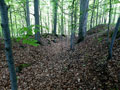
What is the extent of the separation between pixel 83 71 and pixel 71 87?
3.86 feet

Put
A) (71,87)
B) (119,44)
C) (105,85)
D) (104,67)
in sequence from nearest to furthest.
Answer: (105,85), (71,87), (104,67), (119,44)

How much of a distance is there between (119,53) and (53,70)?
4.19 meters

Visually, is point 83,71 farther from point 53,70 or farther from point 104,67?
point 53,70

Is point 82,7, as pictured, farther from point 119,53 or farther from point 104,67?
point 104,67

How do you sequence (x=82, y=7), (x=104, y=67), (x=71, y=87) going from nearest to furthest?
(x=71, y=87)
(x=104, y=67)
(x=82, y=7)

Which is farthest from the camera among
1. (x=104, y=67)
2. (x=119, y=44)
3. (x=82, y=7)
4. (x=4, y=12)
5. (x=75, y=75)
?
(x=82, y=7)

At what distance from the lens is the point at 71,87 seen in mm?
3820

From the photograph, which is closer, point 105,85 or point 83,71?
point 105,85

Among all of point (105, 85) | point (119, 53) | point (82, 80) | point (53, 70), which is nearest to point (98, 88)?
point (105, 85)

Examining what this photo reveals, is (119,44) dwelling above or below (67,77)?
above

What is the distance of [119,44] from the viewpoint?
5.31 meters

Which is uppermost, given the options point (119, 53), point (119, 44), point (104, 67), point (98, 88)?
point (119, 44)

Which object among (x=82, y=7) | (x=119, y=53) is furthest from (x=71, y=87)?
(x=82, y=7)

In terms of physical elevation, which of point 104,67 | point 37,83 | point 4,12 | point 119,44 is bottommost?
point 37,83
